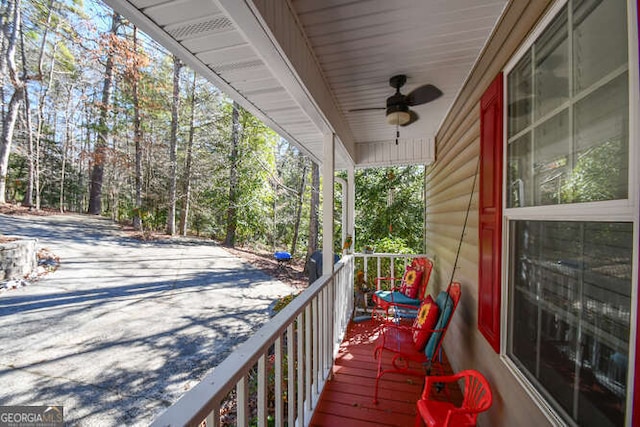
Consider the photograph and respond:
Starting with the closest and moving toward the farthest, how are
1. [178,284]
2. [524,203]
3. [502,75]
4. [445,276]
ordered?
1. [524,203]
2. [502,75]
3. [445,276]
4. [178,284]

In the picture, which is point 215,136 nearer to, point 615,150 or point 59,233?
point 59,233

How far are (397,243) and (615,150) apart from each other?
5.72 metres

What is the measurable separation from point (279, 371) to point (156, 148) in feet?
39.6

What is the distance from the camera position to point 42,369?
2791mm

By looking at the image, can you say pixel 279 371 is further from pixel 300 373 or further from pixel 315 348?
pixel 315 348

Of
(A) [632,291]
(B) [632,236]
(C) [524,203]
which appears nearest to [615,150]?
(B) [632,236]

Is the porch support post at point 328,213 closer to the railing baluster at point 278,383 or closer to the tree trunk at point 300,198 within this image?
the railing baluster at point 278,383

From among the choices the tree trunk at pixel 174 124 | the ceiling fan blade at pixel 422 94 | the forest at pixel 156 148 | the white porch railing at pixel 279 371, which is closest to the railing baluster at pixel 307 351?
the white porch railing at pixel 279 371

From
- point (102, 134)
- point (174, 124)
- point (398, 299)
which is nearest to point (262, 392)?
point (398, 299)

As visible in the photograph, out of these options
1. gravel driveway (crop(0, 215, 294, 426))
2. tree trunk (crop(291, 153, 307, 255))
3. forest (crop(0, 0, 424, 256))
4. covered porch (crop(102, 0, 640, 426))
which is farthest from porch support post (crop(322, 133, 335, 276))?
tree trunk (crop(291, 153, 307, 255))

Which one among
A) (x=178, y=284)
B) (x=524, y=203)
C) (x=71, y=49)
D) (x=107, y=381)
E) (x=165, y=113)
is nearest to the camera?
(x=524, y=203)

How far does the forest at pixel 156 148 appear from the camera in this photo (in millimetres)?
6332

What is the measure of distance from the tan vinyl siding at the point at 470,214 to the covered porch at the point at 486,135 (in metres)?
0.02

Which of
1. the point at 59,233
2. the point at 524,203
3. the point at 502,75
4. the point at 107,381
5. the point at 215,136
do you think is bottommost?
the point at 107,381
